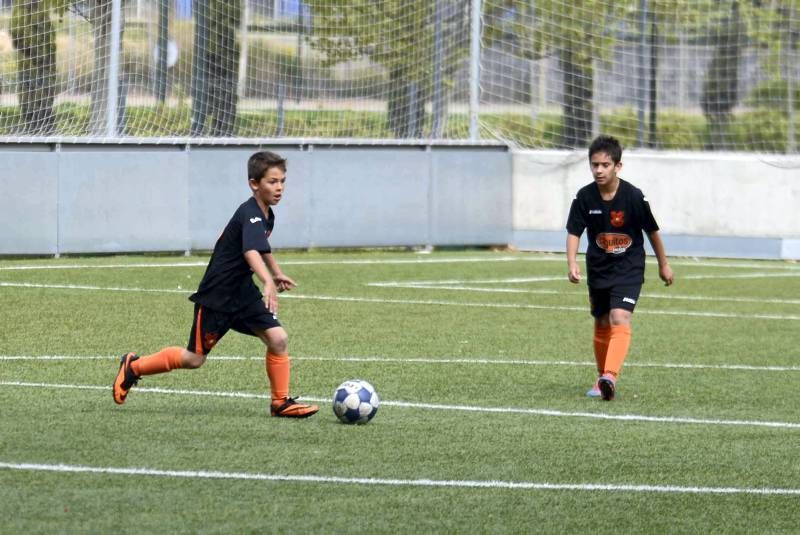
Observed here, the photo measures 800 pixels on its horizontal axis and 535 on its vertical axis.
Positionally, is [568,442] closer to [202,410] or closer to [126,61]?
[202,410]

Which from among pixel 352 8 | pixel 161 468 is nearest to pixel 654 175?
pixel 352 8

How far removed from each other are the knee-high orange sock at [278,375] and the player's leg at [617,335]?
6.13 feet

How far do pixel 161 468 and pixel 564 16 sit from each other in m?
14.9

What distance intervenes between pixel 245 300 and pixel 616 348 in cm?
225

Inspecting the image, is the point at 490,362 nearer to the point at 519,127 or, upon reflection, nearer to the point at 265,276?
the point at 265,276

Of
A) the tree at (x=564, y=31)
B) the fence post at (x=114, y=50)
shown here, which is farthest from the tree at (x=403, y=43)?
the fence post at (x=114, y=50)

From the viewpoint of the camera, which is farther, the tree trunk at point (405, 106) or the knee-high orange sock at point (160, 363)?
the tree trunk at point (405, 106)

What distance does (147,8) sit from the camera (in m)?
17.5

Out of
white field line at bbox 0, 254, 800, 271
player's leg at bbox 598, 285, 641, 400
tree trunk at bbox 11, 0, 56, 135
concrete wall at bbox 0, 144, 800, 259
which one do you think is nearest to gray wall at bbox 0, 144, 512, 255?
concrete wall at bbox 0, 144, 800, 259

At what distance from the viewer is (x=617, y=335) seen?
28.8ft

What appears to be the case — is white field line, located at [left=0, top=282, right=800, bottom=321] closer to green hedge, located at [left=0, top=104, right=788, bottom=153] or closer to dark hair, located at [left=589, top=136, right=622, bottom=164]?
green hedge, located at [left=0, top=104, right=788, bottom=153]

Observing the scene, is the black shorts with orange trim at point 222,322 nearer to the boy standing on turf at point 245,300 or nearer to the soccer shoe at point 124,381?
the boy standing on turf at point 245,300

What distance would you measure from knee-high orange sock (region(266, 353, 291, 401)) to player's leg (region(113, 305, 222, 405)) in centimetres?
30

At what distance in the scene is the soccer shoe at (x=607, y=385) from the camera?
8445 millimetres
